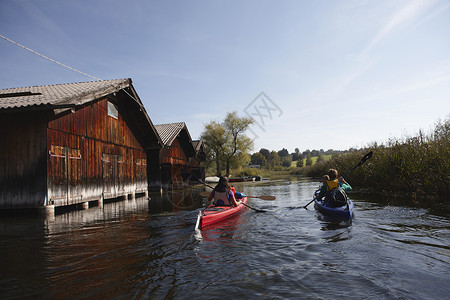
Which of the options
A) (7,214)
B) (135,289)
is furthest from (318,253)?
(7,214)

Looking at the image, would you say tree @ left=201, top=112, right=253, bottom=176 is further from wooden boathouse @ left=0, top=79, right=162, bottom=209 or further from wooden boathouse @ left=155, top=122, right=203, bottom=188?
wooden boathouse @ left=0, top=79, right=162, bottom=209

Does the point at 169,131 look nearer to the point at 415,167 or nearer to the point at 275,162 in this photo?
the point at 415,167

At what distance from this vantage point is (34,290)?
12.2 ft

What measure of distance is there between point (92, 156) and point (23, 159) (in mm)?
3182

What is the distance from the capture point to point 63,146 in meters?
10.8

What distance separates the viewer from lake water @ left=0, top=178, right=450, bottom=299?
3.69 metres

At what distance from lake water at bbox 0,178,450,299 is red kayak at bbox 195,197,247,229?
268mm

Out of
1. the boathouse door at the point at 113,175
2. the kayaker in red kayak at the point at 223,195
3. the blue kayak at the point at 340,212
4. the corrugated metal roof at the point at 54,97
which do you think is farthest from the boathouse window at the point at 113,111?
the blue kayak at the point at 340,212

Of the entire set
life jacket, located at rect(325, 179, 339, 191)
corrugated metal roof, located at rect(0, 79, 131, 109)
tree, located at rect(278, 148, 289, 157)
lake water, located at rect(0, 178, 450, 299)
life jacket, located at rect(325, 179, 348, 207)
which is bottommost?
lake water, located at rect(0, 178, 450, 299)

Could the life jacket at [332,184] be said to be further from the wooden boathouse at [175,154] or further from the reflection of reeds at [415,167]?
the wooden boathouse at [175,154]

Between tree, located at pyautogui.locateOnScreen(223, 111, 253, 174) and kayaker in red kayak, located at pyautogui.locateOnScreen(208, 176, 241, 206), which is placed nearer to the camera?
kayaker in red kayak, located at pyautogui.locateOnScreen(208, 176, 241, 206)

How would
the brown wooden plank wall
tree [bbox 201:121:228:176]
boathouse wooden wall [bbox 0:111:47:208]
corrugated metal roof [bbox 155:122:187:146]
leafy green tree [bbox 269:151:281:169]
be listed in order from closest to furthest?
boathouse wooden wall [bbox 0:111:47:208], corrugated metal roof [bbox 155:122:187:146], the brown wooden plank wall, tree [bbox 201:121:228:176], leafy green tree [bbox 269:151:281:169]

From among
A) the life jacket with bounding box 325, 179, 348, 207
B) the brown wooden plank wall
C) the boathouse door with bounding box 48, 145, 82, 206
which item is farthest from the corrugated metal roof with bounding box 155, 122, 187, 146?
the life jacket with bounding box 325, 179, 348, 207

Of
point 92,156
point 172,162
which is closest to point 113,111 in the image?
point 92,156
